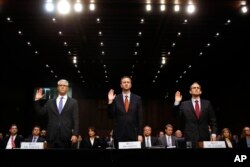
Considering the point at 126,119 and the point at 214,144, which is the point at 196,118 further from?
the point at 214,144

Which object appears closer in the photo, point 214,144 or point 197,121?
point 214,144

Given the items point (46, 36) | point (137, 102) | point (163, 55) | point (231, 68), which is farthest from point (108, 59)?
point (137, 102)

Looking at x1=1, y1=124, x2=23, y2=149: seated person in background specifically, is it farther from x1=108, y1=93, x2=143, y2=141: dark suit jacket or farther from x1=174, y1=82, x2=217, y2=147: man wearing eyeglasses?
x1=174, y1=82, x2=217, y2=147: man wearing eyeglasses

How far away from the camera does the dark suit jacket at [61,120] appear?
3.81m

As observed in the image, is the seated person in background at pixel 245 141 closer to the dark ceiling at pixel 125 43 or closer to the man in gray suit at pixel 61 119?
the dark ceiling at pixel 125 43

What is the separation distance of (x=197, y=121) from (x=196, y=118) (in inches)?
1.7

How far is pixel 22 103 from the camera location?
58.4 feet

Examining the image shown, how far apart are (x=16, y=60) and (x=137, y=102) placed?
11.0 meters

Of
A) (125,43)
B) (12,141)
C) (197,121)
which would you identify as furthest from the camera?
(125,43)

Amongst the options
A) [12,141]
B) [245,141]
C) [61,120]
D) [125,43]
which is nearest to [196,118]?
[61,120]

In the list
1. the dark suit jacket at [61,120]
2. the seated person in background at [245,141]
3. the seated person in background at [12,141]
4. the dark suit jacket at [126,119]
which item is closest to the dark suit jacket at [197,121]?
the dark suit jacket at [126,119]

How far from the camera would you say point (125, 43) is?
1184cm

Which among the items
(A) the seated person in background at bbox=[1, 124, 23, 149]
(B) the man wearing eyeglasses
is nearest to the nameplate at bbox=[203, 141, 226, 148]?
(B) the man wearing eyeglasses

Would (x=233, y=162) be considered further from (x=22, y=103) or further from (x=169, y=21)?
(x=22, y=103)
